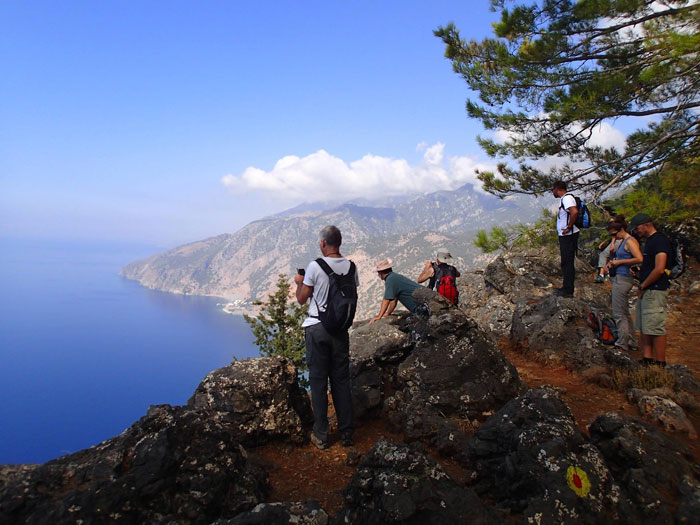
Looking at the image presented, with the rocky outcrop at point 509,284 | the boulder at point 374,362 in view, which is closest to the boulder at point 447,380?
the boulder at point 374,362

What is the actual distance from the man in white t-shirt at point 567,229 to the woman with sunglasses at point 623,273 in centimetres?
79

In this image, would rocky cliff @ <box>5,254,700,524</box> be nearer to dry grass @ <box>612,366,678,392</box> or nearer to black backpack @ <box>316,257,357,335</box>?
dry grass @ <box>612,366,678,392</box>

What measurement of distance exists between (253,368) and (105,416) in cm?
12285

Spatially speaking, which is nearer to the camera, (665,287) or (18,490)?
(18,490)

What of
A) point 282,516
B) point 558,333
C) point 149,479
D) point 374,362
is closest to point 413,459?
point 282,516

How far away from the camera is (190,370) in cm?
14338

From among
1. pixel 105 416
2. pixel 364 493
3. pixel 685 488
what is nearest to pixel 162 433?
pixel 364 493

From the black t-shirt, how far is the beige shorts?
128mm

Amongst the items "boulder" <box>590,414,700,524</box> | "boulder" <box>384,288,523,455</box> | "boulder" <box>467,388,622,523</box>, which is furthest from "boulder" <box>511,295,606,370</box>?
"boulder" <box>467,388,622,523</box>

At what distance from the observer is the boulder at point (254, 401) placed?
200 inches

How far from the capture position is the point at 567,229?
8602mm

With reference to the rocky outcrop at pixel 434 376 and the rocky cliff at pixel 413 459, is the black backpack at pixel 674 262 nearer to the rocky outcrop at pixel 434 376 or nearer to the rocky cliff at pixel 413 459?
the rocky cliff at pixel 413 459

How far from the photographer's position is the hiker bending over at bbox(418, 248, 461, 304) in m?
7.93

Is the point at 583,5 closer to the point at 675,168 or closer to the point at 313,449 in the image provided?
the point at 675,168
